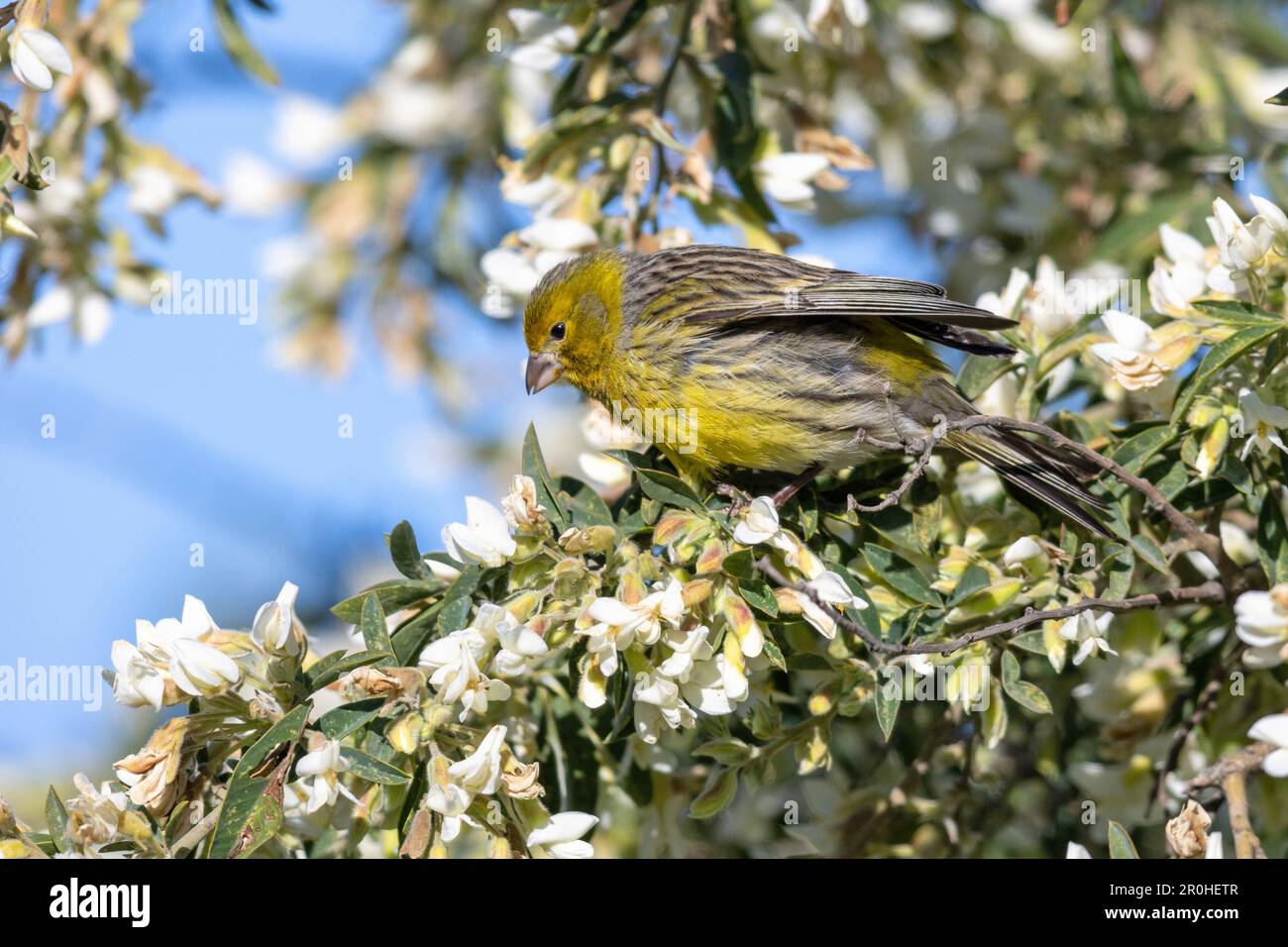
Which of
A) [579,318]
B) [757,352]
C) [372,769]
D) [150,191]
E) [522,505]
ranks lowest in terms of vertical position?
[372,769]

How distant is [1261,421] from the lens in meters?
2.54

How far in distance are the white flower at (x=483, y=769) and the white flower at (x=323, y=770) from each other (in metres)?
0.19

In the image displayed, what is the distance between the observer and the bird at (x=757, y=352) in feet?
10.7

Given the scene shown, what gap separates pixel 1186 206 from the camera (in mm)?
3623

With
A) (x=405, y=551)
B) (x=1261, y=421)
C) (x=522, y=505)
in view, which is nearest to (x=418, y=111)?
(x=405, y=551)

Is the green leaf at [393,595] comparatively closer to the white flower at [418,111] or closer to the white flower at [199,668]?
the white flower at [199,668]

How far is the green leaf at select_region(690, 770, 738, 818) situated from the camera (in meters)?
2.75

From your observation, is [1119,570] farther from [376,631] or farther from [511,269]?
[511,269]

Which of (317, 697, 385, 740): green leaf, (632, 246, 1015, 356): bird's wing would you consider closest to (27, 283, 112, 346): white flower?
(632, 246, 1015, 356): bird's wing

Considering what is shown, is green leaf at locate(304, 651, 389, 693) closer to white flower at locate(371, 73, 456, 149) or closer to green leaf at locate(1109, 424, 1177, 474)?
green leaf at locate(1109, 424, 1177, 474)

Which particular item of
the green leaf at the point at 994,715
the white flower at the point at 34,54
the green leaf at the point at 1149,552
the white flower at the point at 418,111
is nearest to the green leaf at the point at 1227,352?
the green leaf at the point at 1149,552

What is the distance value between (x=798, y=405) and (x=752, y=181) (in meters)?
0.60

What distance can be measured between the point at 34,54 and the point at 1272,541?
2576mm

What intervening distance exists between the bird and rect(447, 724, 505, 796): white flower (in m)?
1.04
